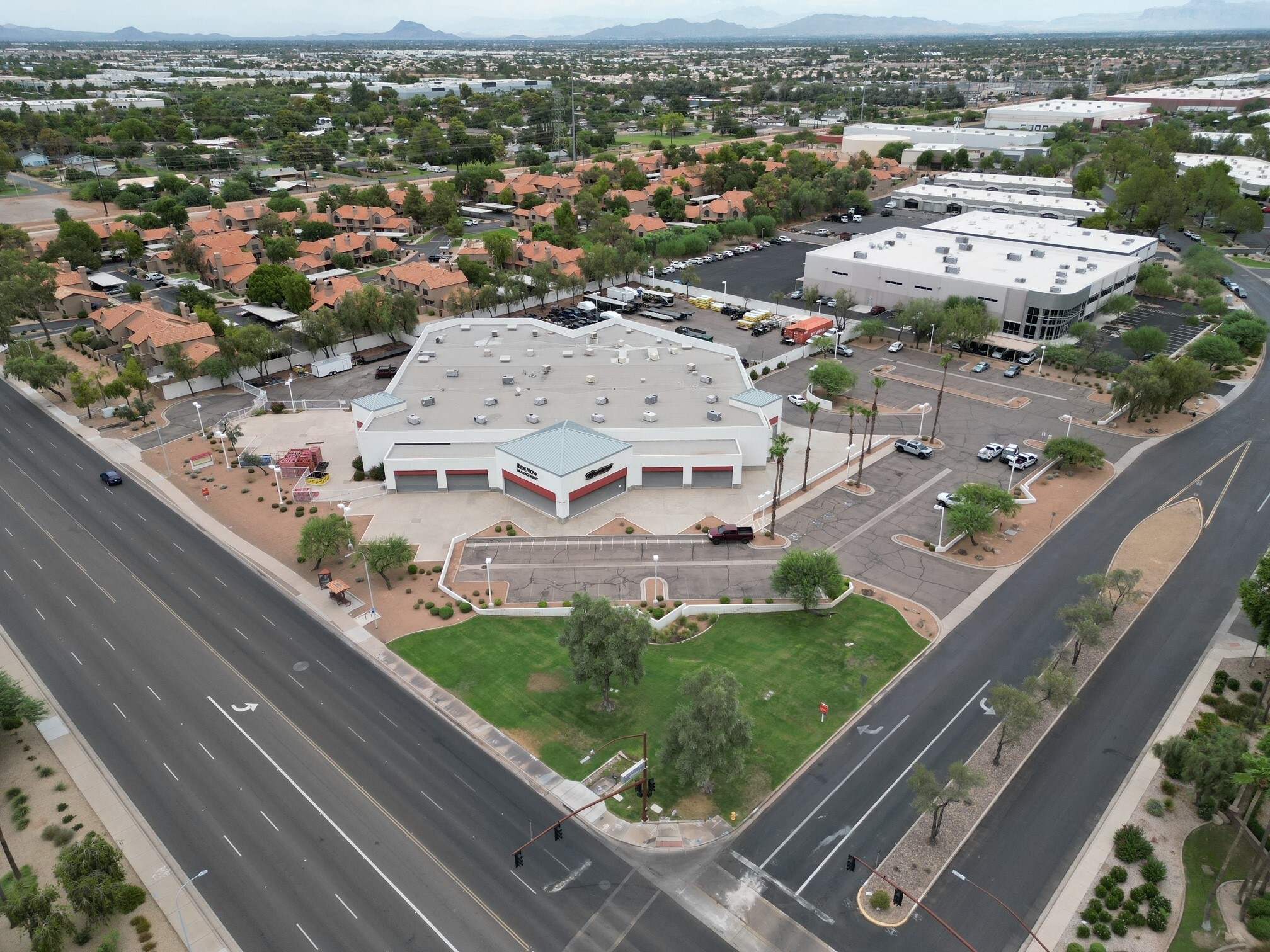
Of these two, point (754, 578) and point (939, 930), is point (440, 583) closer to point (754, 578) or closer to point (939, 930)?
point (754, 578)

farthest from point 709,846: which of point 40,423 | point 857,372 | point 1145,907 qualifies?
point 40,423

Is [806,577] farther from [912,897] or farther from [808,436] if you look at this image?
[912,897]

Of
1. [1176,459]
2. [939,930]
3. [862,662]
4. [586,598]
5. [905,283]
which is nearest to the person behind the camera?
[939,930]

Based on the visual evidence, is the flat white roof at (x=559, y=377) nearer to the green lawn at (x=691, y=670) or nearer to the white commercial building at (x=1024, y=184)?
the green lawn at (x=691, y=670)

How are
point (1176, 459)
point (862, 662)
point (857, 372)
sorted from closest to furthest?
point (862, 662), point (1176, 459), point (857, 372)

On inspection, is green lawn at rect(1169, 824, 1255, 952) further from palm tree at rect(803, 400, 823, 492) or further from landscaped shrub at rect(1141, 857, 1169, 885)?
palm tree at rect(803, 400, 823, 492)

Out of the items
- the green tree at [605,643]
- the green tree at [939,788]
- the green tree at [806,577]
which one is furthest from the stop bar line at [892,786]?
the green tree at [605,643]

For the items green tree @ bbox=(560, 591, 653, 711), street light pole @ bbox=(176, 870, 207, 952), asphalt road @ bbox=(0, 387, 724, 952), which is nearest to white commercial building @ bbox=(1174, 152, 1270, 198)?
green tree @ bbox=(560, 591, 653, 711)
